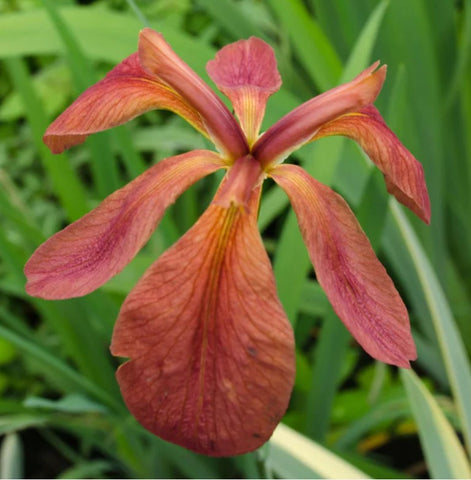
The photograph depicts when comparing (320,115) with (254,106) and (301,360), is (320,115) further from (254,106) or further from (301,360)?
(301,360)

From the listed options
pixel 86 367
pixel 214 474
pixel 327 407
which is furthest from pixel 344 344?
pixel 86 367

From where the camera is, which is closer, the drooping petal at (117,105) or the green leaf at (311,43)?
the drooping petal at (117,105)

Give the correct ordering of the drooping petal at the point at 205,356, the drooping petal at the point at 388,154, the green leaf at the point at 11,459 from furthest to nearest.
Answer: the green leaf at the point at 11,459 → the drooping petal at the point at 388,154 → the drooping petal at the point at 205,356

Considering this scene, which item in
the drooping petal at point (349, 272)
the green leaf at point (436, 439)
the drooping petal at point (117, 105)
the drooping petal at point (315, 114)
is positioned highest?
the drooping petal at point (117, 105)

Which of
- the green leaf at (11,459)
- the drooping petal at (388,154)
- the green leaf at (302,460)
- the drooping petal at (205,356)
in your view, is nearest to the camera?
the drooping petal at (205,356)

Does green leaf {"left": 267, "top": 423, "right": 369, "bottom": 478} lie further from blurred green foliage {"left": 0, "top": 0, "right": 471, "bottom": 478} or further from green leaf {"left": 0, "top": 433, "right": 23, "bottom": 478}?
green leaf {"left": 0, "top": 433, "right": 23, "bottom": 478}

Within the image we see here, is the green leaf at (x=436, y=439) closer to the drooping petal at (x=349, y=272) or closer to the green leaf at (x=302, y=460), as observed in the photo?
the green leaf at (x=302, y=460)

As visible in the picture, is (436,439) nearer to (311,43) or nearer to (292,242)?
(292,242)

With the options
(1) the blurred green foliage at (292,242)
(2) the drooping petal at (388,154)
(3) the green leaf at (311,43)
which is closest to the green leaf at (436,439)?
(1) the blurred green foliage at (292,242)
